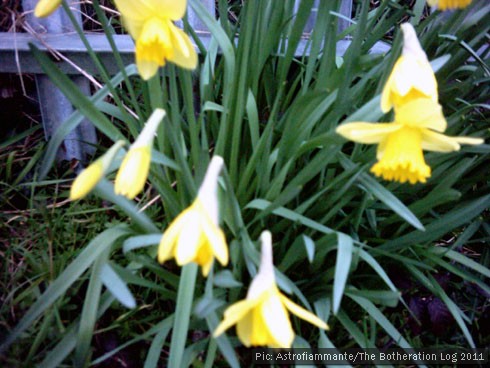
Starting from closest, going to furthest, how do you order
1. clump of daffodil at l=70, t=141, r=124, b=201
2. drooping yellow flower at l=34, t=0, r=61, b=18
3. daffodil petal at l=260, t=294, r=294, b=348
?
daffodil petal at l=260, t=294, r=294, b=348 < clump of daffodil at l=70, t=141, r=124, b=201 < drooping yellow flower at l=34, t=0, r=61, b=18

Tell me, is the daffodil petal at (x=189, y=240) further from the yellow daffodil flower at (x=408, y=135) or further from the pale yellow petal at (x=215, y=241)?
the yellow daffodil flower at (x=408, y=135)

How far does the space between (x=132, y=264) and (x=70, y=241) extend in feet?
1.13

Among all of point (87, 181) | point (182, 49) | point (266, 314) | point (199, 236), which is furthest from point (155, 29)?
point (266, 314)

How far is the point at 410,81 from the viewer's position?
0.97 m

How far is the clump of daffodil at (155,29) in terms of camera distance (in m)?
1.00

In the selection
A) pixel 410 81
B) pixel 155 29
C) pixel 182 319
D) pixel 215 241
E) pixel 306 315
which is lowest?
pixel 182 319

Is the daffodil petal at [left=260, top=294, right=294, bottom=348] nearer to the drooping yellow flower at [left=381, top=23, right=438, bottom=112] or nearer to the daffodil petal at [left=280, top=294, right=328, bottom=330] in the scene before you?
the daffodil petal at [left=280, top=294, right=328, bottom=330]

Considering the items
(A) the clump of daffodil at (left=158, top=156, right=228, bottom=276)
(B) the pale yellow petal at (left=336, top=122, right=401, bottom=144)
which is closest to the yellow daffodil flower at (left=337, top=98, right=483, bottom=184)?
(B) the pale yellow petal at (left=336, top=122, right=401, bottom=144)

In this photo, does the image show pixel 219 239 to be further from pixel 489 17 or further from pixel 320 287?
pixel 489 17

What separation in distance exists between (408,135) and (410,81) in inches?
3.9

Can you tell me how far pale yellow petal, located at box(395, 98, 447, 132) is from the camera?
944 mm

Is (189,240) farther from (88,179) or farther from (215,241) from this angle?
(88,179)

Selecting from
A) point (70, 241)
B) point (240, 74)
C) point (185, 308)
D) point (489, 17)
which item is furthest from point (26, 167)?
point (489, 17)

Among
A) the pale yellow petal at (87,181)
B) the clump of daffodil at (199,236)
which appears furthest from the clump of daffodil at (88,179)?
the clump of daffodil at (199,236)
